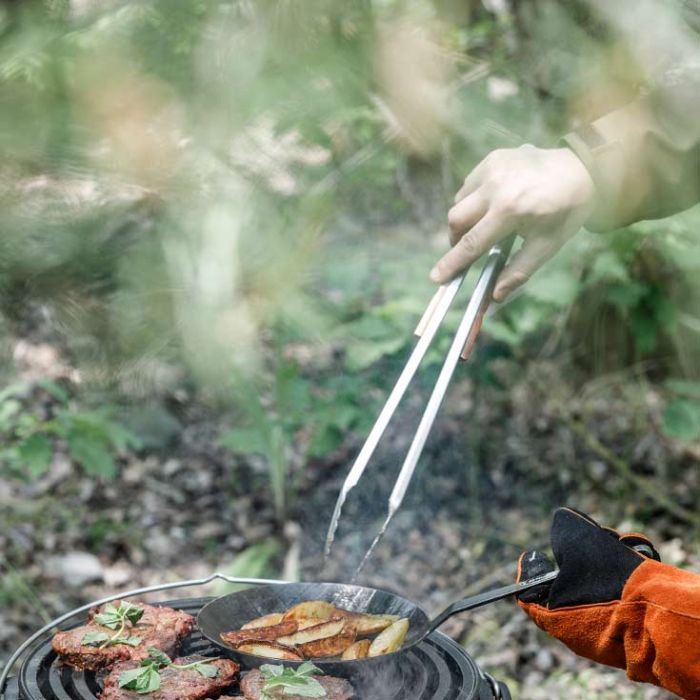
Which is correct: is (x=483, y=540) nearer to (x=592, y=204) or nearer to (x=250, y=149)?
(x=250, y=149)

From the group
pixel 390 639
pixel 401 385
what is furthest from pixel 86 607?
pixel 401 385

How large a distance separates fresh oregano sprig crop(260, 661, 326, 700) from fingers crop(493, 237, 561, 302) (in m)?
0.83

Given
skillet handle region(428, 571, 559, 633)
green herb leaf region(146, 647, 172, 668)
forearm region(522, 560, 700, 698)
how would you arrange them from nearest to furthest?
forearm region(522, 560, 700, 698) → skillet handle region(428, 571, 559, 633) → green herb leaf region(146, 647, 172, 668)

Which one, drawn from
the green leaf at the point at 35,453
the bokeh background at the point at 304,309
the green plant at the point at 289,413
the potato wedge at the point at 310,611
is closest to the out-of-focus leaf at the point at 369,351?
the bokeh background at the point at 304,309

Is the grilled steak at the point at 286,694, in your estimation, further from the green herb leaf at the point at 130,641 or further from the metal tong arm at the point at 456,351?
the metal tong arm at the point at 456,351

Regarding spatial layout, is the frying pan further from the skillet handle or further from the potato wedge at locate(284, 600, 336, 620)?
the potato wedge at locate(284, 600, 336, 620)

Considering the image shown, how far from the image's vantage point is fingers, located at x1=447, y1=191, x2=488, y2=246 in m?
1.63

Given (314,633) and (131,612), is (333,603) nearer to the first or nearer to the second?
(314,633)

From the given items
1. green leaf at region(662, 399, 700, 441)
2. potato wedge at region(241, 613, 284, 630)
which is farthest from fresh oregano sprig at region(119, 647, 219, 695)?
green leaf at region(662, 399, 700, 441)

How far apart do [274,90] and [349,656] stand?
1.44 metres

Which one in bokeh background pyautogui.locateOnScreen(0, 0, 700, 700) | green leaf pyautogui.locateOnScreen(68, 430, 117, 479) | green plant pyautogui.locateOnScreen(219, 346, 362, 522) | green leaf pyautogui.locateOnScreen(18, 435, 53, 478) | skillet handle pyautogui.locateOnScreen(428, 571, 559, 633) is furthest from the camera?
green plant pyautogui.locateOnScreen(219, 346, 362, 522)

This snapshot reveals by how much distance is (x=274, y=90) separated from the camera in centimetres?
217

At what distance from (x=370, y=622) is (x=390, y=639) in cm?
10

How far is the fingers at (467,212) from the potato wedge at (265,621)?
0.93 meters
